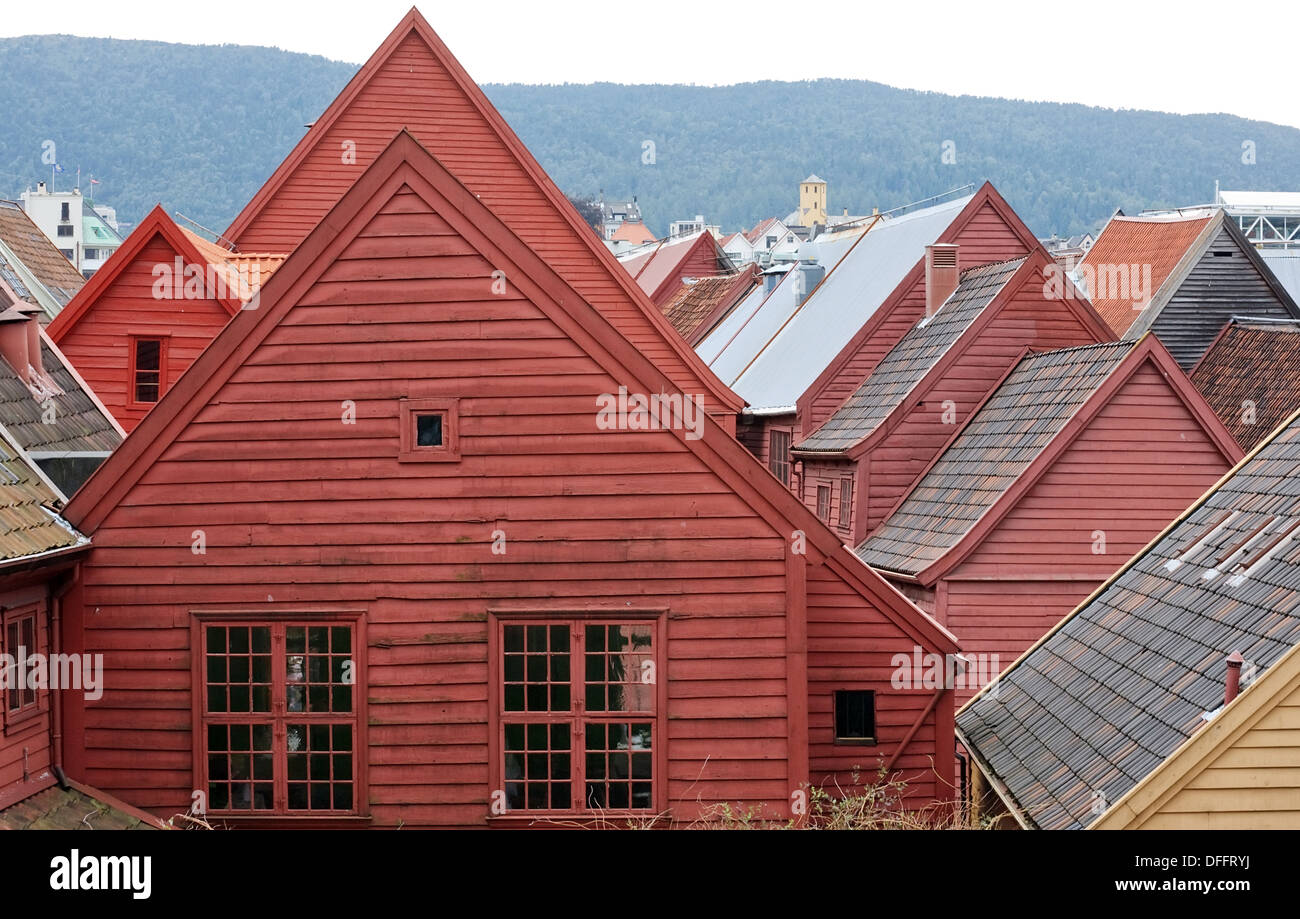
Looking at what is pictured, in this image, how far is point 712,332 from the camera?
5462 centimetres

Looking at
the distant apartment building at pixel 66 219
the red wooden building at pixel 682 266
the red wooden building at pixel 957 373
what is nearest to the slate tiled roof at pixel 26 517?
the red wooden building at pixel 957 373

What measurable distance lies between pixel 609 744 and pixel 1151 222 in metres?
49.2

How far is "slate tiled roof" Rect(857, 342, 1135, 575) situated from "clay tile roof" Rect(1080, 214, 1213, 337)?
75.2 feet

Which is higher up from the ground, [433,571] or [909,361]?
[909,361]

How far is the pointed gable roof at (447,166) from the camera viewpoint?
89.4 ft

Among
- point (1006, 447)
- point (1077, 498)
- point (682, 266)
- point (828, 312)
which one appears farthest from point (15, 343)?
point (682, 266)

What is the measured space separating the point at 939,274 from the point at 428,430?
2041 centimetres

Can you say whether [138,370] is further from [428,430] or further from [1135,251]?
[1135,251]

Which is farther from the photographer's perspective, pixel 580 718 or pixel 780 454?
pixel 780 454

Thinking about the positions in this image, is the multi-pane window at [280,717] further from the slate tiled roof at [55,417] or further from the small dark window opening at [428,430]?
the slate tiled roof at [55,417]

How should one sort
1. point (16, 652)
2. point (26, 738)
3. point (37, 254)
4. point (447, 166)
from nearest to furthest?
point (16, 652)
point (26, 738)
point (447, 166)
point (37, 254)

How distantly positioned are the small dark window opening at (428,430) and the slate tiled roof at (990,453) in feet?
40.1

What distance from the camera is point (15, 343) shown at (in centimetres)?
1811

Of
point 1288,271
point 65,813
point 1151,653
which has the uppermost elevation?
point 1288,271
